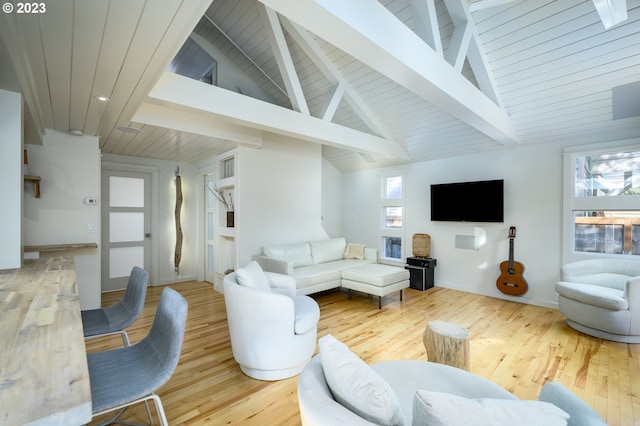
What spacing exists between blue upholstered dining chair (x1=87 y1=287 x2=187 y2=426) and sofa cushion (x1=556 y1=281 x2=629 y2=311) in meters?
3.81

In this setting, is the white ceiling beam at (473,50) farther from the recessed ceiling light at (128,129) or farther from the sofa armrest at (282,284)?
the recessed ceiling light at (128,129)

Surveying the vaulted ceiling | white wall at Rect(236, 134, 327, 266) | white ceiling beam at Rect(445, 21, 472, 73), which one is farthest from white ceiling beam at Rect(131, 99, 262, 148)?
white ceiling beam at Rect(445, 21, 472, 73)

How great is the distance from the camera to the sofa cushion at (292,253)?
172 inches

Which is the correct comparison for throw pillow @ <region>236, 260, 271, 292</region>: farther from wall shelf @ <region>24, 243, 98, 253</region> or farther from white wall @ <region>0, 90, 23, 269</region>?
wall shelf @ <region>24, 243, 98, 253</region>

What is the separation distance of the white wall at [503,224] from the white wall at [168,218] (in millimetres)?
4126

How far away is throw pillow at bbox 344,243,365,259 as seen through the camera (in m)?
5.19

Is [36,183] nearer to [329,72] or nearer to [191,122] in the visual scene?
[191,122]

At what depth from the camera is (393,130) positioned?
473 cm

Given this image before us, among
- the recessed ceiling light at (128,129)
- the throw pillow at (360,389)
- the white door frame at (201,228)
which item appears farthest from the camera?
the white door frame at (201,228)

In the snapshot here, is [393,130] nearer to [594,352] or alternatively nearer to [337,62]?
[337,62]

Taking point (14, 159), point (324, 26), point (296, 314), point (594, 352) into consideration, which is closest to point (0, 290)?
point (14, 159)

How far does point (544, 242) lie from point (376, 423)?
172 inches

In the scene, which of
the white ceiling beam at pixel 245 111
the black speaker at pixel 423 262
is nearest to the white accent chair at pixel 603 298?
the black speaker at pixel 423 262

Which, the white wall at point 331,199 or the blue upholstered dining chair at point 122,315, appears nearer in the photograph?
the blue upholstered dining chair at point 122,315
